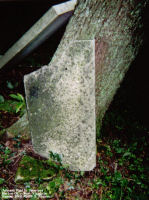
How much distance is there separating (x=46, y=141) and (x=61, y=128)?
0.31 m

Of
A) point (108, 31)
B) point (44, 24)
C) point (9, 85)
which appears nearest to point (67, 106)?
point (108, 31)

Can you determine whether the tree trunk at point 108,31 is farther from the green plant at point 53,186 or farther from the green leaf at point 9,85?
the green leaf at point 9,85

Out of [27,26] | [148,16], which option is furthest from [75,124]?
[27,26]

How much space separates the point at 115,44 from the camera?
5.71 ft

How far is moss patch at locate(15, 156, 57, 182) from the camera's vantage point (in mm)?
1877

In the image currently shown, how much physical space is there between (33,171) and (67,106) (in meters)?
0.96

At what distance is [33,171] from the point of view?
6.33ft

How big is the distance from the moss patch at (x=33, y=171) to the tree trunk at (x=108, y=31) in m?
1.17

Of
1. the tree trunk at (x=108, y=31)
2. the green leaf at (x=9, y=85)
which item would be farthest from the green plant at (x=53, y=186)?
the green leaf at (x=9, y=85)

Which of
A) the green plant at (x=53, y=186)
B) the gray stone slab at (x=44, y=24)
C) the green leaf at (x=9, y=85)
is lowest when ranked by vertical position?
the green plant at (x=53, y=186)

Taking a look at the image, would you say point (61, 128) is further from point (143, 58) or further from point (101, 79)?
point (143, 58)

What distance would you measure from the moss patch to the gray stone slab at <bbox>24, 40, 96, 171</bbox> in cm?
14

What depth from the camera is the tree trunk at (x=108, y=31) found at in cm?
154

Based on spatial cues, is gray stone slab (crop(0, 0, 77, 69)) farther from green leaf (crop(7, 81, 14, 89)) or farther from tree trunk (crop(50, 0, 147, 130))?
tree trunk (crop(50, 0, 147, 130))
